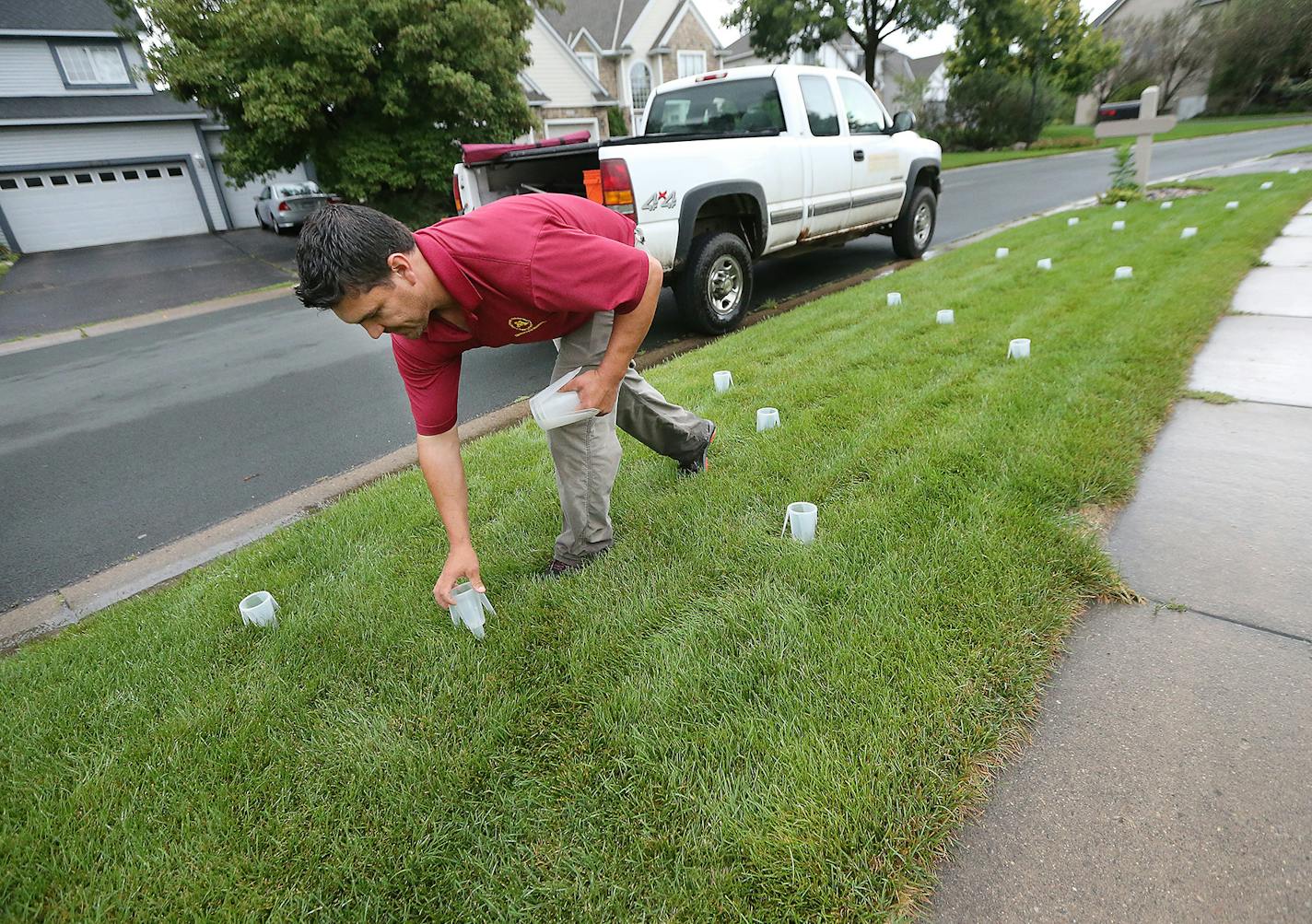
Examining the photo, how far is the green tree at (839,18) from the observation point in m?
25.3

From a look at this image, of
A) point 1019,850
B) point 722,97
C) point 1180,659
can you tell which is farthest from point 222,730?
point 722,97

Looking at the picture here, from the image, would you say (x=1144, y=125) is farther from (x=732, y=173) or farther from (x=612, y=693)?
(x=612, y=693)

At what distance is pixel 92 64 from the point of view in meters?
22.4

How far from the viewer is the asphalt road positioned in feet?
13.1

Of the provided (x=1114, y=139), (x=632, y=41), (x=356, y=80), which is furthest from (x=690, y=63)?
(x=356, y=80)

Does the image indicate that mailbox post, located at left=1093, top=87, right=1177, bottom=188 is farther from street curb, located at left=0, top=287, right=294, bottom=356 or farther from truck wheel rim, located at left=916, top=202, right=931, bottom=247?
street curb, located at left=0, top=287, right=294, bottom=356

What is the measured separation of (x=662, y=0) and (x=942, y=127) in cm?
1499

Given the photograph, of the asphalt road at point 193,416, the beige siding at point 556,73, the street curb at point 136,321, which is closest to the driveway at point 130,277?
the street curb at point 136,321

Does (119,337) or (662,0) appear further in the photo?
(662,0)

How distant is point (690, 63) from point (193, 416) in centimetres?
3476

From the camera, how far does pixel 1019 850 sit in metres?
1.59

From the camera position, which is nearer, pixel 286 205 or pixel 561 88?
pixel 286 205

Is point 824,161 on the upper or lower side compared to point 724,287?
upper

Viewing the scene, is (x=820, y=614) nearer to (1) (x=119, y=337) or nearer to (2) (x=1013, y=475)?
(2) (x=1013, y=475)
